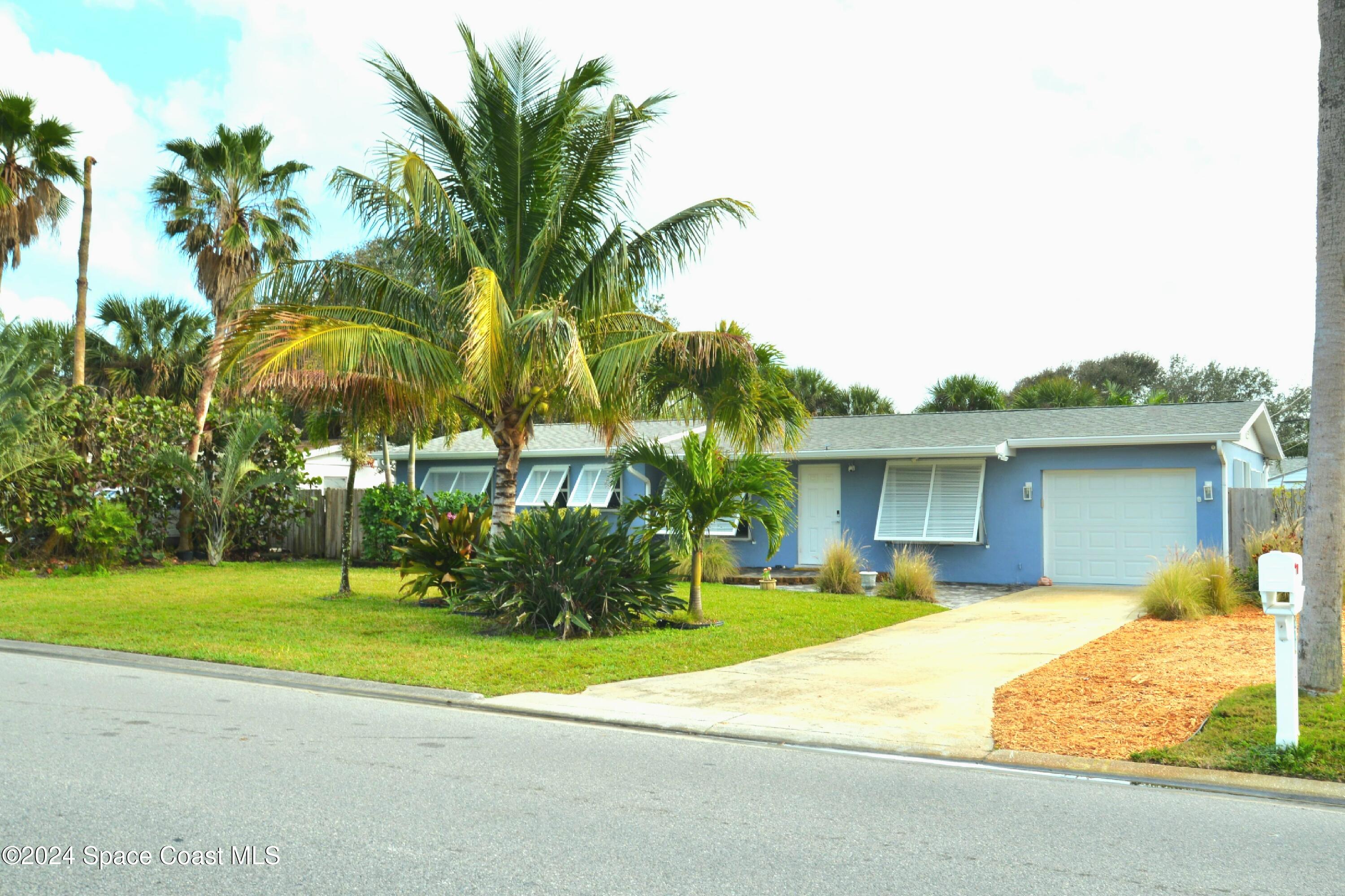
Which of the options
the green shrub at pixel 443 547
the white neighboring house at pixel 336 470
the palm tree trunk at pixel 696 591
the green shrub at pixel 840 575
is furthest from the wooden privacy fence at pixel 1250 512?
the white neighboring house at pixel 336 470

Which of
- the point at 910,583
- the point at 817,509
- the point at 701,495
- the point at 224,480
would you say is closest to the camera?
the point at 701,495

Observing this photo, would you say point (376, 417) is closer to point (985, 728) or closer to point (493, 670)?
point (493, 670)

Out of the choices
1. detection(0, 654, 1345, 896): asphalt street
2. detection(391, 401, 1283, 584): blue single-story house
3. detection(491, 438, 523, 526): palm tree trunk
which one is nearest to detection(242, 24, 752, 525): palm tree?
detection(491, 438, 523, 526): palm tree trunk

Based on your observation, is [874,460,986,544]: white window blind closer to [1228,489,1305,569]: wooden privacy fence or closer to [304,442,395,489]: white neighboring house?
[1228,489,1305,569]: wooden privacy fence

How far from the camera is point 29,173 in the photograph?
73.2 ft

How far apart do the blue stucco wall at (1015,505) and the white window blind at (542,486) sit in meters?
5.77

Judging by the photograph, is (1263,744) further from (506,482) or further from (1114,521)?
(1114,521)

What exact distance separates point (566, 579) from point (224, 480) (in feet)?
43.6

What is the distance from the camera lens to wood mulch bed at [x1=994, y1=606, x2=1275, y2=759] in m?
7.25

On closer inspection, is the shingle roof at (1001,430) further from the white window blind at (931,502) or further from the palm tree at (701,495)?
the palm tree at (701,495)

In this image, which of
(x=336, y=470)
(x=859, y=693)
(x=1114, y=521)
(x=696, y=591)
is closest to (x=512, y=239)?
(x=696, y=591)

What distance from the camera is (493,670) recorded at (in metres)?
9.70

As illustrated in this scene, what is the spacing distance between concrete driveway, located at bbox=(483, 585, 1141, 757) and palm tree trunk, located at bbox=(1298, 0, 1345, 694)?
7.93 ft

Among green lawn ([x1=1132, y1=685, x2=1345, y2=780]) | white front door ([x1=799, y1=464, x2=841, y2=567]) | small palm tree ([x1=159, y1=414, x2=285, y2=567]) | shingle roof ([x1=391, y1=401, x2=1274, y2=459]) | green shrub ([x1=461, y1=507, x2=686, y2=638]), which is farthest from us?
small palm tree ([x1=159, y1=414, x2=285, y2=567])
